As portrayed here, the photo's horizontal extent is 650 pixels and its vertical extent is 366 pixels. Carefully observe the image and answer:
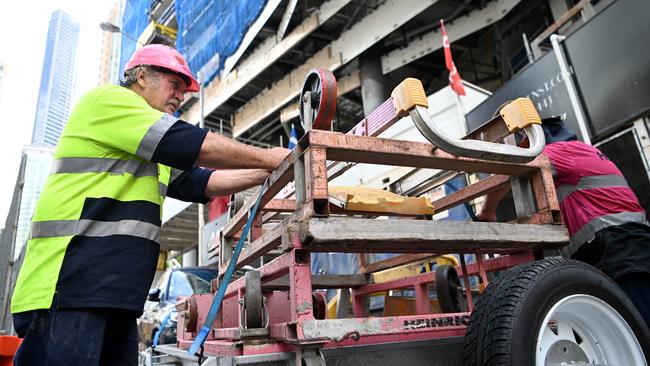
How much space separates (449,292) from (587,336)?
830 millimetres

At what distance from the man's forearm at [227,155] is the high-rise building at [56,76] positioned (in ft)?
147

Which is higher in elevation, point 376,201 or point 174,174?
point 174,174

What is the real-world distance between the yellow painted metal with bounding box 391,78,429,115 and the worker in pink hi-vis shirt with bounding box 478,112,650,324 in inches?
39.1

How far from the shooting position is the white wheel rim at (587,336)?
6.09ft

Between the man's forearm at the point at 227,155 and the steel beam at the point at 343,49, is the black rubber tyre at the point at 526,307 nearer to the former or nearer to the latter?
the man's forearm at the point at 227,155

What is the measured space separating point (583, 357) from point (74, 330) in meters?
2.10

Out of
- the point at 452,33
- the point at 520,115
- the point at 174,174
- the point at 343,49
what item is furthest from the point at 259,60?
the point at 520,115

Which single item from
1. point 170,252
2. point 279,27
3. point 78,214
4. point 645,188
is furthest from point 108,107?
point 170,252

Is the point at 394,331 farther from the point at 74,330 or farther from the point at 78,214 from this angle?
the point at 78,214

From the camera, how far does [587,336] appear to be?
6.58ft

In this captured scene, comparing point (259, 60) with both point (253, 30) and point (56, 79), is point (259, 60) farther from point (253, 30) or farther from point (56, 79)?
→ point (56, 79)

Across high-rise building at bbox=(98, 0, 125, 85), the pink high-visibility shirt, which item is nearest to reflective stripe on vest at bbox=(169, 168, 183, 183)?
the pink high-visibility shirt

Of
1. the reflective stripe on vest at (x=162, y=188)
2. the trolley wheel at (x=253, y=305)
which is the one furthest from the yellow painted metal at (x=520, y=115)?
the reflective stripe on vest at (x=162, y=188)

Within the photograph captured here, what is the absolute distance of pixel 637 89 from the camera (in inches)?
191
